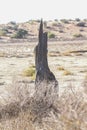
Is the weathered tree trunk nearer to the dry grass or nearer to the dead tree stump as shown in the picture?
the dead tree stump

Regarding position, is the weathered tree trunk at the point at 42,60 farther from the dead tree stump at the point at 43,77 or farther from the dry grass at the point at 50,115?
the dry grass at the point at 50,115

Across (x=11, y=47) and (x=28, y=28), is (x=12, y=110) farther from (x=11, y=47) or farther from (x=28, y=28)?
(x=28, y=28)

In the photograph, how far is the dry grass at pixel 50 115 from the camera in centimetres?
1134

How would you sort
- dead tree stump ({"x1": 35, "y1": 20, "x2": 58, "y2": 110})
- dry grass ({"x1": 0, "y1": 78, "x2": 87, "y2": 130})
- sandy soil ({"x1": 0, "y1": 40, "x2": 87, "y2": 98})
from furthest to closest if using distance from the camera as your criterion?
1. sandy soil ({"x1": 0, "y1": 40, "x2": 87, "y2": 98})
2. dead tree stump ({"x1": 35, "y1": 20, "x2": 58, "y2": 110})
3. dry grass ({"x1": 0, "y1": 78, "x2": 87, "y2": 130})

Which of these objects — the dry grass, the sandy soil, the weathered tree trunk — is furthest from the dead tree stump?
the sandy soil

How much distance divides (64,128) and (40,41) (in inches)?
507

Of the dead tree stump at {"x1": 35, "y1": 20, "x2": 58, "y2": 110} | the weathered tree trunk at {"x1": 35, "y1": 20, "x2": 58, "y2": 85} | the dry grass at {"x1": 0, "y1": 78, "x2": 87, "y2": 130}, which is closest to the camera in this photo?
the dry grass at {"x1": 0, "y1": 78, "x2": 87, "y2": 130}

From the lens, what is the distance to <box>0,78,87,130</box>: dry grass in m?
11.3

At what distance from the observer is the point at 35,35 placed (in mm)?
117375

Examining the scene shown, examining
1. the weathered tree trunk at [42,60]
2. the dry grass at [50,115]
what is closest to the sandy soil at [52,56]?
the weathered tree trunk at [42,60]

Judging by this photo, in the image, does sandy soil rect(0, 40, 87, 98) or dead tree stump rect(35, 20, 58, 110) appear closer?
dead tree stump rect(35, 20, 58, 110)

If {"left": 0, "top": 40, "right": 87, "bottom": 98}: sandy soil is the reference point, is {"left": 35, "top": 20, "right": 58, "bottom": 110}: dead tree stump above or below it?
above

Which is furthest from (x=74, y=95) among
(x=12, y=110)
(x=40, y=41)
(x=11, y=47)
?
(x=11, y=47)

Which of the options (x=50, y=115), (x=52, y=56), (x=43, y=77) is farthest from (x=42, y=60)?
(x=52, y=56)
